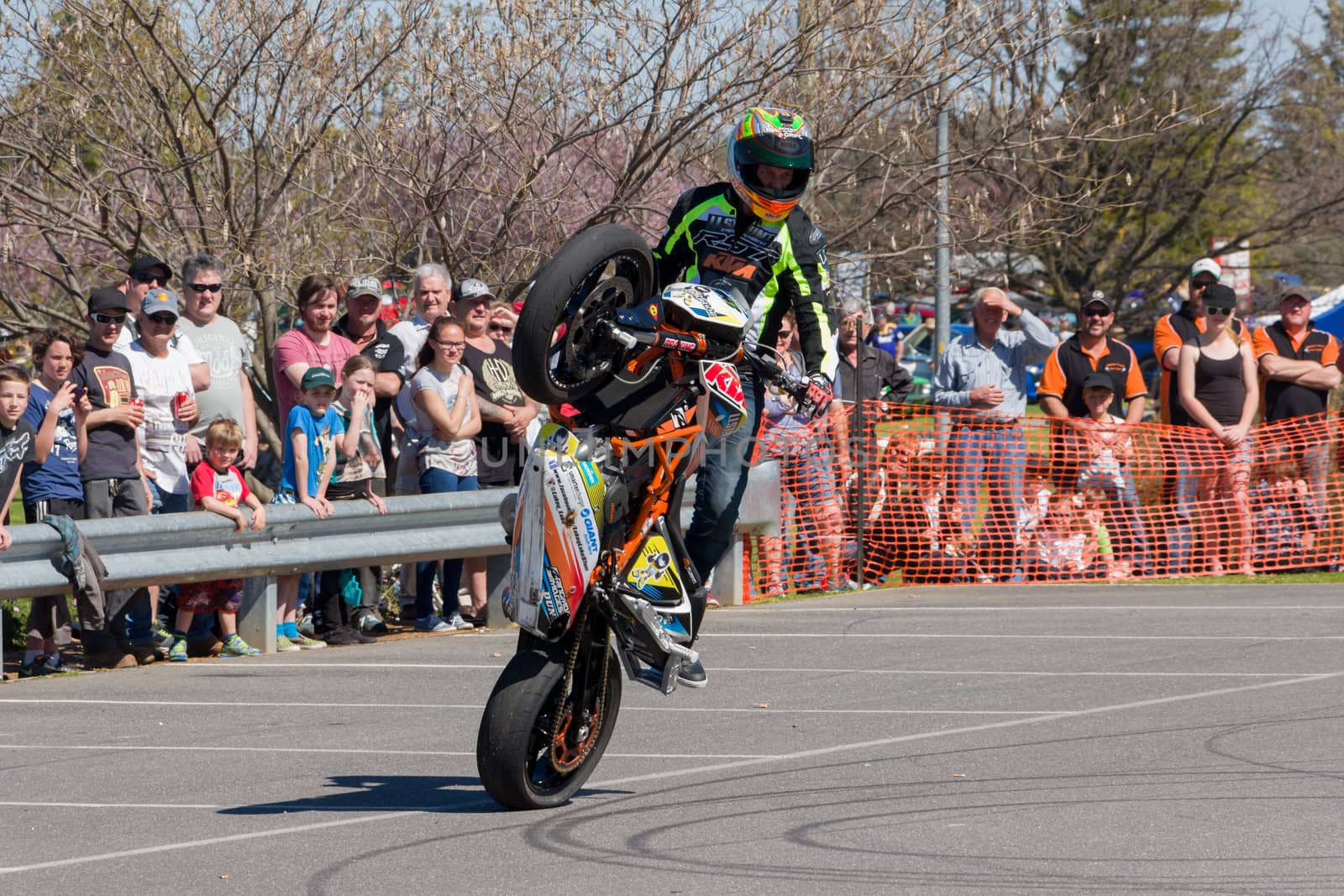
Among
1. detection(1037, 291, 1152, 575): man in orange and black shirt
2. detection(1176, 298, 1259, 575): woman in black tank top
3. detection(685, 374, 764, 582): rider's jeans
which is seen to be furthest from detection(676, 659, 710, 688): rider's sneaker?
detection(1176, 298, 1259, 575): woman in black tank top

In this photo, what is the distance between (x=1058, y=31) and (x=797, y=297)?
7913mm

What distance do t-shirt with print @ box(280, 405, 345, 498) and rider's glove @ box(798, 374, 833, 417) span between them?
4617 mm

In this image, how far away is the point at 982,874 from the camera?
17.5 feet

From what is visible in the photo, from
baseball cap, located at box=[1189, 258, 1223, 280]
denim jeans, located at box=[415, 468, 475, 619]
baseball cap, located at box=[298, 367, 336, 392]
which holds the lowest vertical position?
denim jeans, located at box=[415, 468, 475, 619]

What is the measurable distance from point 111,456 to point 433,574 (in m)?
2.15

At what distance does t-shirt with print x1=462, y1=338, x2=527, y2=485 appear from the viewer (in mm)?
11984

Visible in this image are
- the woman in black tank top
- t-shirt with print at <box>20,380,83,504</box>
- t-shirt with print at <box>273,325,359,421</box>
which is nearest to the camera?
t-shirt with print at <box>20,380,83,504</box>

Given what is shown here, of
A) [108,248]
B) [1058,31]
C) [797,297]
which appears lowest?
[797,297]

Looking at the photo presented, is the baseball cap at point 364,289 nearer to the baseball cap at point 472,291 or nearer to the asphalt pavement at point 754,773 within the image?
the baseball cap at point 472,291

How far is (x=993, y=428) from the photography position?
45.2 ft

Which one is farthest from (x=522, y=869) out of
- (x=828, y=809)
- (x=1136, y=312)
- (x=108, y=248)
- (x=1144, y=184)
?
(x=1136, y=312)

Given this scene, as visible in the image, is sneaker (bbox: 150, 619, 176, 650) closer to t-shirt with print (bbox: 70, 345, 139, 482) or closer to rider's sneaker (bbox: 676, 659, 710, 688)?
t-shirt with print (bbox: 70, 345, 139, 482)

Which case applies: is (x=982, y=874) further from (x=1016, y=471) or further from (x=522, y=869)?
(x=1016, y=471)

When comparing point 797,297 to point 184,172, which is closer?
point 797,297
